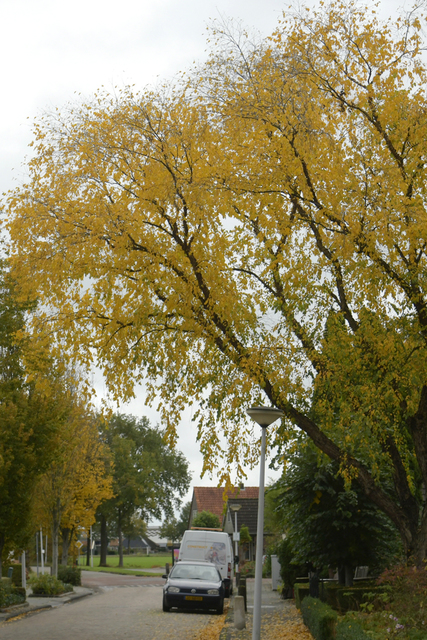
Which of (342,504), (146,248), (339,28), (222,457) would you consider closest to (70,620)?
(342,504)

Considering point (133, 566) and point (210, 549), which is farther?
point (133, 566)

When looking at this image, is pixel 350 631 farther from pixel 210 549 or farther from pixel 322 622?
pixel 210 549

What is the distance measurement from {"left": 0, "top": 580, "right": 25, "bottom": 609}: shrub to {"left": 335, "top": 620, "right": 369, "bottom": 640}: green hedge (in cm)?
1276

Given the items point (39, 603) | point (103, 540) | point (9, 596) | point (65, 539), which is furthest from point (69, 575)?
point (103, 540)

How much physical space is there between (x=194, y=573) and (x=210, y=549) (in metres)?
4.48

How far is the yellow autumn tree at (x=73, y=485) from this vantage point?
87.3ft

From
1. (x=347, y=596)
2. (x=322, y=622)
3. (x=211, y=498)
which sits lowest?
(x=211, y=498)

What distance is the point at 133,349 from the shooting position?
11641 mm

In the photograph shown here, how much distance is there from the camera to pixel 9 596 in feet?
66.3

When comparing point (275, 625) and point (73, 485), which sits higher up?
point (73, 485)

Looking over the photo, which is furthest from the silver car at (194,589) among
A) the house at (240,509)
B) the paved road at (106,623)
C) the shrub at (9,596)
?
A: the house at (240,509)

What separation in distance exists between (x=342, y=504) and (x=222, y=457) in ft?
20.2

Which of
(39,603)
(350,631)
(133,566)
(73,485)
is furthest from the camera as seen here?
(133,566)

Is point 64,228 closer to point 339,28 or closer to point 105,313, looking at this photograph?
point 105,313
